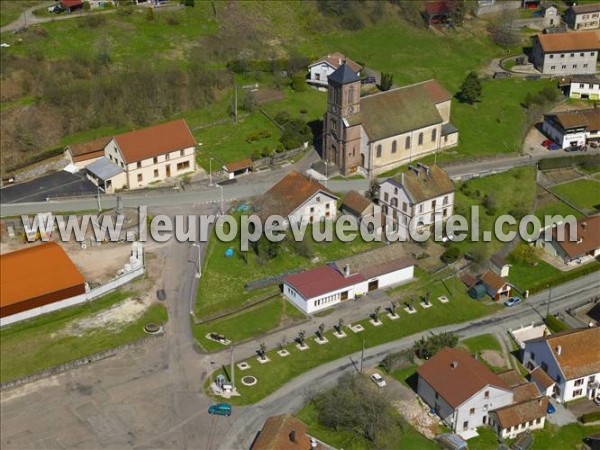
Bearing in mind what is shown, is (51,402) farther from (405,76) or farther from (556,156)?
(405,76)

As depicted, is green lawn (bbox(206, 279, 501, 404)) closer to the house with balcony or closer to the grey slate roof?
the house with balcony

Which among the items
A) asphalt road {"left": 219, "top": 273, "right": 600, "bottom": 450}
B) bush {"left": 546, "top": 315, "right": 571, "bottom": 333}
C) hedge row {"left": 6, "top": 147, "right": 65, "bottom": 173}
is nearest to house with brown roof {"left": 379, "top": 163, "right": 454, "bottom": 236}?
asphalt road {"left": 219, "top": 273, "right": 600, "bottom": 450}

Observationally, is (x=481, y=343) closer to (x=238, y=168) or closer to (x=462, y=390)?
(x=462, y=390)

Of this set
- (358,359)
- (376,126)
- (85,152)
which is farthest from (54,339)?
(376,126)

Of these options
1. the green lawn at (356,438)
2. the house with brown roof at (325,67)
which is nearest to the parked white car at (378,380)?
the green lawn at (356,438)

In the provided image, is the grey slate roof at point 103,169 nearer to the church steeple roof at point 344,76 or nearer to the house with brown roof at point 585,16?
the church steeple roof at point 344,76
